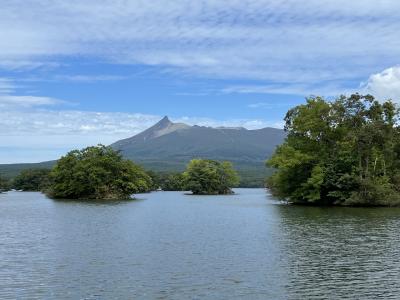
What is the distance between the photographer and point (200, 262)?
91.3 ft

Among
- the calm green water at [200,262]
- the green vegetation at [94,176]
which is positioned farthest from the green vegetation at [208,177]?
the calm green water at [200,262]

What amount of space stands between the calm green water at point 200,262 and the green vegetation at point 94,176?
6820 cm

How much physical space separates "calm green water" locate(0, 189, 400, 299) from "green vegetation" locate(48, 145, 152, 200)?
2685 inches

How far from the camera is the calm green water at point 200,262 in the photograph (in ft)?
69.9

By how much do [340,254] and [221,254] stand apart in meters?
7.26

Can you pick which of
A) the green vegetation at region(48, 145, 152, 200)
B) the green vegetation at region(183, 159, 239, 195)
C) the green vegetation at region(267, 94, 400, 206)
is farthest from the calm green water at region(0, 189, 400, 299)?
the green vegetation at region(183, 159, 239, 195)

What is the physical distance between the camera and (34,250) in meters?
32.1

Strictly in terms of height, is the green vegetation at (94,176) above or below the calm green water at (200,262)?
above

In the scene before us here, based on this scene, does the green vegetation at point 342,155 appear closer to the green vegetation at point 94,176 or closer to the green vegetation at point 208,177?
the green vegetation at point 94,176

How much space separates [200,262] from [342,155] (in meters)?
59.8

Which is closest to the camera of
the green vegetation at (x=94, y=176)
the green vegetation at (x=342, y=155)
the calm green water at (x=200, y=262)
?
the calm green water at (x=200, y=262)

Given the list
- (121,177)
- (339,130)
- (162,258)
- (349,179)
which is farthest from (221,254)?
(121,177)

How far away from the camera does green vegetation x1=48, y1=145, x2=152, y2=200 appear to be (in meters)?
114

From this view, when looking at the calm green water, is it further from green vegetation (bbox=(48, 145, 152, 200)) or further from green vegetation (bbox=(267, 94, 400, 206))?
green vegetation (bbox=(48, 145, 152, 200))
